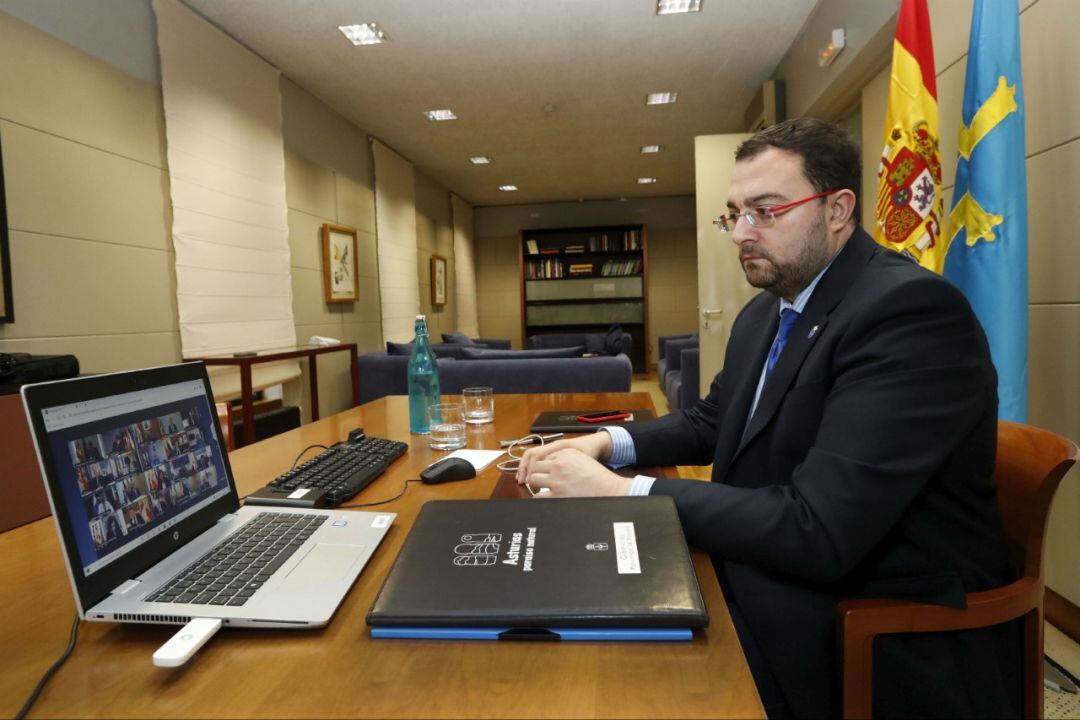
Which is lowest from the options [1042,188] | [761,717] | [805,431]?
[761,717]

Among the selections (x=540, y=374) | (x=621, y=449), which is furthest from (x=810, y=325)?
(x=540, y=374)

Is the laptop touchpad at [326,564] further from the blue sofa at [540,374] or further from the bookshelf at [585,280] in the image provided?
the bookshelf at [585,280]

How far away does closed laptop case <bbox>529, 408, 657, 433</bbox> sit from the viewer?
4.99ft

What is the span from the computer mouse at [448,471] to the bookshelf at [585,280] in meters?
8.84

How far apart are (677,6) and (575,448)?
11.9 ft

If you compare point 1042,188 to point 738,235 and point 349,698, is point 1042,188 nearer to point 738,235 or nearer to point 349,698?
point 738,235

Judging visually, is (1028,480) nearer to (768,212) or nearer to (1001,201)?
(768,212)

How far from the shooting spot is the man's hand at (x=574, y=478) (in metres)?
0.94

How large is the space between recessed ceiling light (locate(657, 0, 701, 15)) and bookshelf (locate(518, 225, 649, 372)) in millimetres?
6029

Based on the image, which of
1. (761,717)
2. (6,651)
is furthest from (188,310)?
(761,717)

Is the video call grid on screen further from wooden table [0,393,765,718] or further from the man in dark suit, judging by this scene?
the man in dark suit

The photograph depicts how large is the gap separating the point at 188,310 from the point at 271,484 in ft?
9.91

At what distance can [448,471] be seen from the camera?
45.7 inches

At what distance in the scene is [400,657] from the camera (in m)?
0.59
